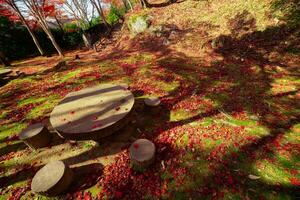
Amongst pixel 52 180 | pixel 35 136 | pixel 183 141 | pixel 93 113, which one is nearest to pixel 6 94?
pixel 35 136

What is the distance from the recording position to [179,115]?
231 inches

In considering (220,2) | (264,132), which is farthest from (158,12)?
(264,132)

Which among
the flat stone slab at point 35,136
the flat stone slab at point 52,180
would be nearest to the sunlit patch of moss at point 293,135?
the flat stone slab at point 52,180

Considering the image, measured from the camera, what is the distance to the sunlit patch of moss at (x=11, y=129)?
626 centimetres

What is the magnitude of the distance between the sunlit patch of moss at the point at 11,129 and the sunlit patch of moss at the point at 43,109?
0.49m

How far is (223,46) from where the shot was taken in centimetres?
988

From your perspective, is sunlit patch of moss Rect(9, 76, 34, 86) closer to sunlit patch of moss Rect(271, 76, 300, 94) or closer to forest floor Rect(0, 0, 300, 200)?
forest floor Rect(0, 0, 300, 200)

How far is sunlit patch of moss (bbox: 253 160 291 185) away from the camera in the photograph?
3.65m

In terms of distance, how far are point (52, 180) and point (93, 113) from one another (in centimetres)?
187

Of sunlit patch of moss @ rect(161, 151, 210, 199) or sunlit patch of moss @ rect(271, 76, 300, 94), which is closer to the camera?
sunlit patch of moss @ rect(161, 151, 210, 199)

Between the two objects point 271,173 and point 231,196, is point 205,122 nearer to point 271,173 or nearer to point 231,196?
point 271,173

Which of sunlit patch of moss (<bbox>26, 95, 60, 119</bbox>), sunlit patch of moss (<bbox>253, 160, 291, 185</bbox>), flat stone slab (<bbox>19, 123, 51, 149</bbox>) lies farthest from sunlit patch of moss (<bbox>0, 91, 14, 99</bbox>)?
sunlit patch of moss (<bbox>253, 160, 291, 185</bbox>)

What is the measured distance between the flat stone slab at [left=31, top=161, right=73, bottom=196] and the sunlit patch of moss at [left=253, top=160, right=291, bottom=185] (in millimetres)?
4293

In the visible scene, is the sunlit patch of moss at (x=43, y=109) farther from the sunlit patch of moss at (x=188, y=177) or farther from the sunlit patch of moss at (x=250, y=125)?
the sunlit patch of moss at (x=250, y=125)
